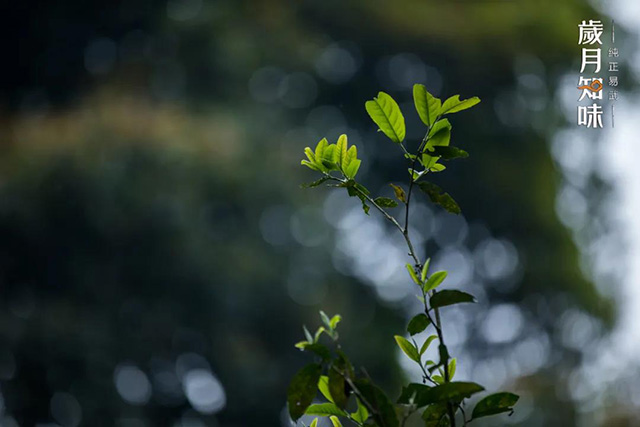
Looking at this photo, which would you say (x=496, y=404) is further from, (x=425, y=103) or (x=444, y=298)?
(x=425, y=103)

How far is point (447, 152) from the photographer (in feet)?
1.40

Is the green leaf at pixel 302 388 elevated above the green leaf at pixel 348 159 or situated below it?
below

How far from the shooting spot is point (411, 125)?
4.68 m

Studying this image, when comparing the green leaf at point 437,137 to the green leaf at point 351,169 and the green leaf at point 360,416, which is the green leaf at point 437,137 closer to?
the green leaf at point 351,169

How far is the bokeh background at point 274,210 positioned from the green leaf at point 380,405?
3500 mm

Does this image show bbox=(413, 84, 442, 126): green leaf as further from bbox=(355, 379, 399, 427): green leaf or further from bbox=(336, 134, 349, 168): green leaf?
bbox=(355, 379, 399, 427): green leaf

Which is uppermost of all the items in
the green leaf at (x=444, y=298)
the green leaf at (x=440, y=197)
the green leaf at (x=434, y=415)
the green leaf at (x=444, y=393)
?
the green leaf at (x=440, y=197)

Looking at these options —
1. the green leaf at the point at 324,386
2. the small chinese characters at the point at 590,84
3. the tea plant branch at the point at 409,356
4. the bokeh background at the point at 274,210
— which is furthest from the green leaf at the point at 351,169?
the bokeh background at the point at 274,210

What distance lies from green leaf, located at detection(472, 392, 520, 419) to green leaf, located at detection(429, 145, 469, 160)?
0.42 ft

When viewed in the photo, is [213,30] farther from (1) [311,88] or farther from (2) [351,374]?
(2) [351,374]

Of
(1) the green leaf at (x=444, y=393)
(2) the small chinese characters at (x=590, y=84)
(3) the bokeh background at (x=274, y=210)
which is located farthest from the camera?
(3) the bokeh background at (x=274, y=210)

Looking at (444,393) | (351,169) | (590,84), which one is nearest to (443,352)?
(444,393)

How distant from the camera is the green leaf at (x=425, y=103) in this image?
42cm

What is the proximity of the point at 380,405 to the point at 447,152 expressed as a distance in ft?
0.48
